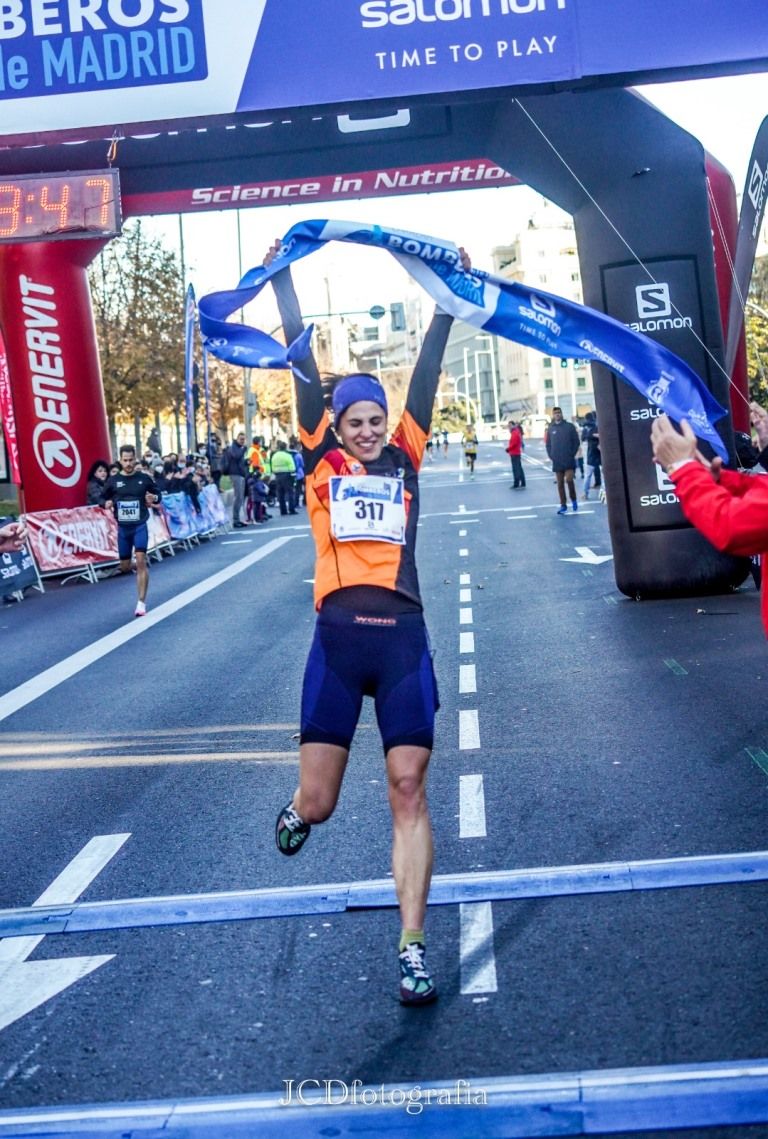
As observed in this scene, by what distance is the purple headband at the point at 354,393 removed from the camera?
16.9 ft

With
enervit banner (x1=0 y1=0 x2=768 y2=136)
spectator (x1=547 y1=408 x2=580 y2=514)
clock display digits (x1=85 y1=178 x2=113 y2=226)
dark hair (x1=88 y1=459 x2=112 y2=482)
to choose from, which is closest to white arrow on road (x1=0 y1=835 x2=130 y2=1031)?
enervit banner (x1=0 y1=0 x2=768 y2=136)

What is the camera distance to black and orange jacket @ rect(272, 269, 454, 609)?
16.5ft

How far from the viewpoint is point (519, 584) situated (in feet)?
57.7

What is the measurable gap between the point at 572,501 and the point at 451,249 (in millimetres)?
23651

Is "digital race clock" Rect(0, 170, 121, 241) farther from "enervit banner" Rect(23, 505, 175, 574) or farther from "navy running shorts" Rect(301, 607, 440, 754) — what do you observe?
"navy running shorts" Rect(301, 607, 440, 754)

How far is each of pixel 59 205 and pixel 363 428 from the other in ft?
36.6

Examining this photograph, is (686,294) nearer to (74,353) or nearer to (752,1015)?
(752,1015)

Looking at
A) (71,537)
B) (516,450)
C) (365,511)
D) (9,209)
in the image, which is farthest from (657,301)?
(516,450)

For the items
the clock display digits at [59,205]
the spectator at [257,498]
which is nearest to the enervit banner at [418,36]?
the clock display digits at [59,205]

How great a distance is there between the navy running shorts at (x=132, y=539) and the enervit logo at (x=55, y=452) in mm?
5539

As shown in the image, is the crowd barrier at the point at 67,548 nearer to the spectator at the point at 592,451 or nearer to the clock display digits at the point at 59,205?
the clock display digits at the point at 59,205

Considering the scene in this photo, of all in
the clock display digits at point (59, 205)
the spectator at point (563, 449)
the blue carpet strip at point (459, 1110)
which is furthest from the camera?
the spectator at point (563, 449)

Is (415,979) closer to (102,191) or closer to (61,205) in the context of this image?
(102,191)

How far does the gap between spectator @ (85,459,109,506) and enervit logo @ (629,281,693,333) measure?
11.8 meters
